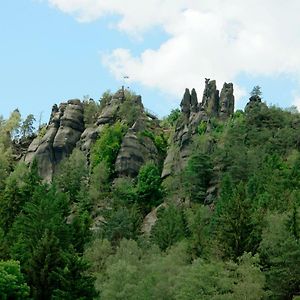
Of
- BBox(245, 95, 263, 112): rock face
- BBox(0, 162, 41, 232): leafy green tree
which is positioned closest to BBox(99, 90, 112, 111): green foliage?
BBox(245, 95, 263, 112): rock face

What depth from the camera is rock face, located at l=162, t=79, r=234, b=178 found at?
10375 centimetres

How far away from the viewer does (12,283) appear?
44656 millimetres

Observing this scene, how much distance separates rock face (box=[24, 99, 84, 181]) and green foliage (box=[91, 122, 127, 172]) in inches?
246

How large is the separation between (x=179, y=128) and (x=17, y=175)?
93.5 feet

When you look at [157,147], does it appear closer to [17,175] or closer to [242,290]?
[17,175]

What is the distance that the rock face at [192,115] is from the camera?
340ft

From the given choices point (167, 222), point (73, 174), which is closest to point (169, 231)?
point (167, 222)

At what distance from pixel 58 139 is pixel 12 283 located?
68525 mm

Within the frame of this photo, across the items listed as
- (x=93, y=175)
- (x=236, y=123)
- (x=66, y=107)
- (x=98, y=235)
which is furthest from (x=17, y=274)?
(x=66, y=107)

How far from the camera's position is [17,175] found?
330ft

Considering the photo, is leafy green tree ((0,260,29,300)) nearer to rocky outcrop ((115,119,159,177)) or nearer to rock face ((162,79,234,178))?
rock face ((162,79,234,178))

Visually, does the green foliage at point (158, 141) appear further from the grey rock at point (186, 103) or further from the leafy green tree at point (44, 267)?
the leafy green tree at point (44, 267)

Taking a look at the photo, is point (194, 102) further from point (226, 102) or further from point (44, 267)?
point (44, 267)

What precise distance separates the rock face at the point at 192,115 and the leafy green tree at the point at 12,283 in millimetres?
57070
